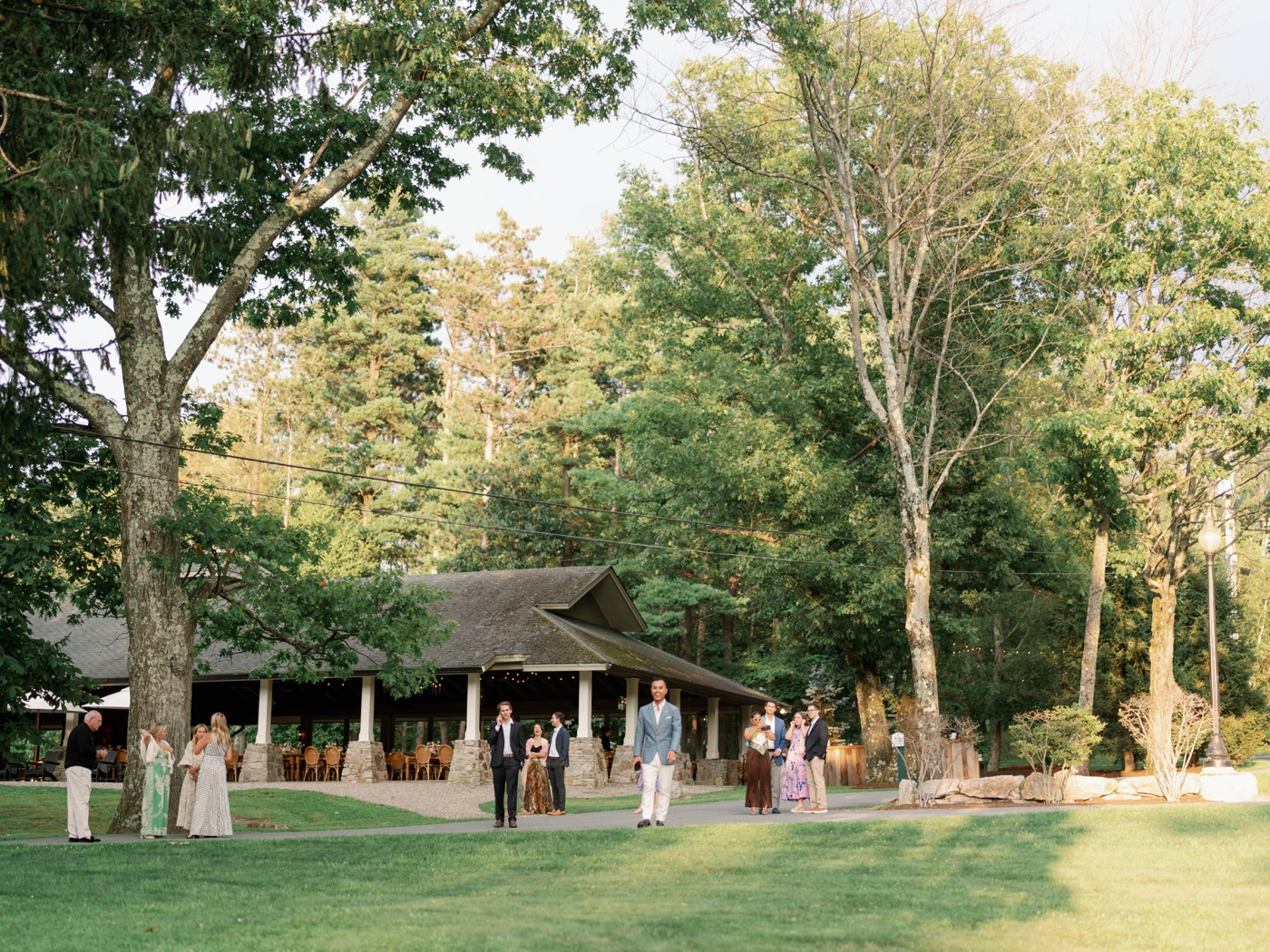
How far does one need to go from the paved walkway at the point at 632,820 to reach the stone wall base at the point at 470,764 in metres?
6.89

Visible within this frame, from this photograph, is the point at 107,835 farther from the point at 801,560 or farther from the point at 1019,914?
the point at 801,560

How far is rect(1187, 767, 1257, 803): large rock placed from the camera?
20.3 metres

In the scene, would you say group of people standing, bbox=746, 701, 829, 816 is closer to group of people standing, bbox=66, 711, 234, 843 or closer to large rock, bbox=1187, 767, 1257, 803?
large rock, bbox=1187, 767, 1257, 803

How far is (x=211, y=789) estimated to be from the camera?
53.3ft

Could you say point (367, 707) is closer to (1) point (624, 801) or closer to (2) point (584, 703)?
(2) point (584, 703)

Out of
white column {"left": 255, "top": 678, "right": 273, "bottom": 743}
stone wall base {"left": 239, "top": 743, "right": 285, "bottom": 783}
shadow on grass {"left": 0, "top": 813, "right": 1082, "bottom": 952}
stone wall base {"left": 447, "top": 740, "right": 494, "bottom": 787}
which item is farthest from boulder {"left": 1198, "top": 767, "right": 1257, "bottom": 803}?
white column {"left": 255, "top": 678, "right": 273, "bottom": 743}

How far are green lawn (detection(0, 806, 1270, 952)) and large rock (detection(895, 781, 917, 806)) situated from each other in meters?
5.25

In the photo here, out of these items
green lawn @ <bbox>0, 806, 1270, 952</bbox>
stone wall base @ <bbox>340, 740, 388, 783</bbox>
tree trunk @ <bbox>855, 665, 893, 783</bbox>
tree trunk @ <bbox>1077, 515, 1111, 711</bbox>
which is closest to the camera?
green lawn @ <bbox>0, 806, 1270, 952</bbox>

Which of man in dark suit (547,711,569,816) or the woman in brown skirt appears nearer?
the woman in brown skirt

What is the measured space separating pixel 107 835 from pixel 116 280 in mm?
7559

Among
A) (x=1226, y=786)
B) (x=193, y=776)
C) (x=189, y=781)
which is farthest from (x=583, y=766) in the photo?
(x=1226, y=786)

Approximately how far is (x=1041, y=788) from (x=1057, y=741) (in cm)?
78

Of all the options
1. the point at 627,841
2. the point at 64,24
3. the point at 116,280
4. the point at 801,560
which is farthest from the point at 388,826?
the point at 801,560

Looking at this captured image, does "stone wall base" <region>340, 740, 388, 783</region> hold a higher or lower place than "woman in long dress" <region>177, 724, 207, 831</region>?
lower
